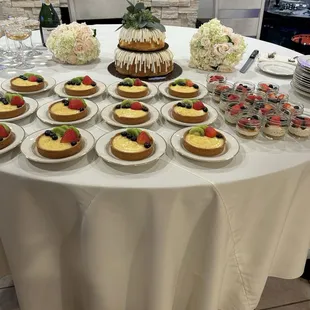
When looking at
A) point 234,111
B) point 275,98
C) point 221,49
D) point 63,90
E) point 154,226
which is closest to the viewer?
point 154,226

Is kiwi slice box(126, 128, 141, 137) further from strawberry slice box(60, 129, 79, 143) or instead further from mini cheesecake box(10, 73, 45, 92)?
mini cheesecake box(10, 73, 45, 92)

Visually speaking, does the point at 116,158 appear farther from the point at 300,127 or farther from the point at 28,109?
the point at 300,127

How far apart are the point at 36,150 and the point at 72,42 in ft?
2.45

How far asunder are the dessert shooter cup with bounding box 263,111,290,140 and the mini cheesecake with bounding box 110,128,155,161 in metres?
0.36

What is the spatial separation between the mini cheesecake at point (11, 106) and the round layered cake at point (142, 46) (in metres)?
0.48

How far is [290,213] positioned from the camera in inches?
44.3

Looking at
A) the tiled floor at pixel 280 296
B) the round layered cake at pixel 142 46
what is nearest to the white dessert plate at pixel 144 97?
the round layered cake at pixel 142 46

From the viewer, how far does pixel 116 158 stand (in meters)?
0.99

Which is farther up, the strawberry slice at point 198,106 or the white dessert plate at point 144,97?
the strawberry slice at point 198,106

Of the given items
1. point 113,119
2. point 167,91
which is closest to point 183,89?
point 167,91

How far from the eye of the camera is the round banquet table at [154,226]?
0.93 metres

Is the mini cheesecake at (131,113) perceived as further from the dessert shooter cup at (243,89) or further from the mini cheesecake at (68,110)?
the dessert shooter cup at (243,89)

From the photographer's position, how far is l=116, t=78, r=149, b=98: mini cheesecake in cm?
133

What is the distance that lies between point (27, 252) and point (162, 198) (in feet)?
1.50
